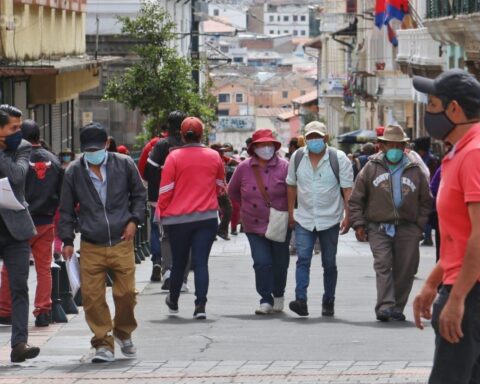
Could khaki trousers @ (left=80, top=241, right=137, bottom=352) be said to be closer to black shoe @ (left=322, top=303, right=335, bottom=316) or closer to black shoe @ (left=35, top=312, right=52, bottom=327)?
black shoe @ (left=35, top=312, right=52, bottom=327)

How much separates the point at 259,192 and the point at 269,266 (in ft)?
2.10

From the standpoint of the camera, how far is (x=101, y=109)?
51531 millimetres

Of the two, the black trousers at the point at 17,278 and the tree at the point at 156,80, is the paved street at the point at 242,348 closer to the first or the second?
the black trousers at the point at 17,278

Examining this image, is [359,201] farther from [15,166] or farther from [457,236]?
[457,236]

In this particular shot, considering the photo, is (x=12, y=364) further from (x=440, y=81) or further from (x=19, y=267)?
(x=440, y=81)

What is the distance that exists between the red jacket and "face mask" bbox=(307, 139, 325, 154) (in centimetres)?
85

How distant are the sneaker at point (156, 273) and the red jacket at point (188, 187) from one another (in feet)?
12.3

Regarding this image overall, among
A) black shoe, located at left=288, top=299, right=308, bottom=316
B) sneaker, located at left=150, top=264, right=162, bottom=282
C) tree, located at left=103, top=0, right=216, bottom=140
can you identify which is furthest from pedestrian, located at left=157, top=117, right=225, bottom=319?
tree, located at left=103, top=0, right=216, bottom=140

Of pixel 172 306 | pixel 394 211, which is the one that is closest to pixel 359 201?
pixel 394 211

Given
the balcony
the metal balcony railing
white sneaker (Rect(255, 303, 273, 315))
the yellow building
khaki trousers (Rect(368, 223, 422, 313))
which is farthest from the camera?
the balcony

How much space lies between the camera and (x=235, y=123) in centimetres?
16575

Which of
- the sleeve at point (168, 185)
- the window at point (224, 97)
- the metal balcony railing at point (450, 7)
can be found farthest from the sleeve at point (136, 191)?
the window at point (224, 97)

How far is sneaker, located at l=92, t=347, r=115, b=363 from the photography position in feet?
36.2

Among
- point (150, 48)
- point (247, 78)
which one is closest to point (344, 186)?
point (150, 48)
